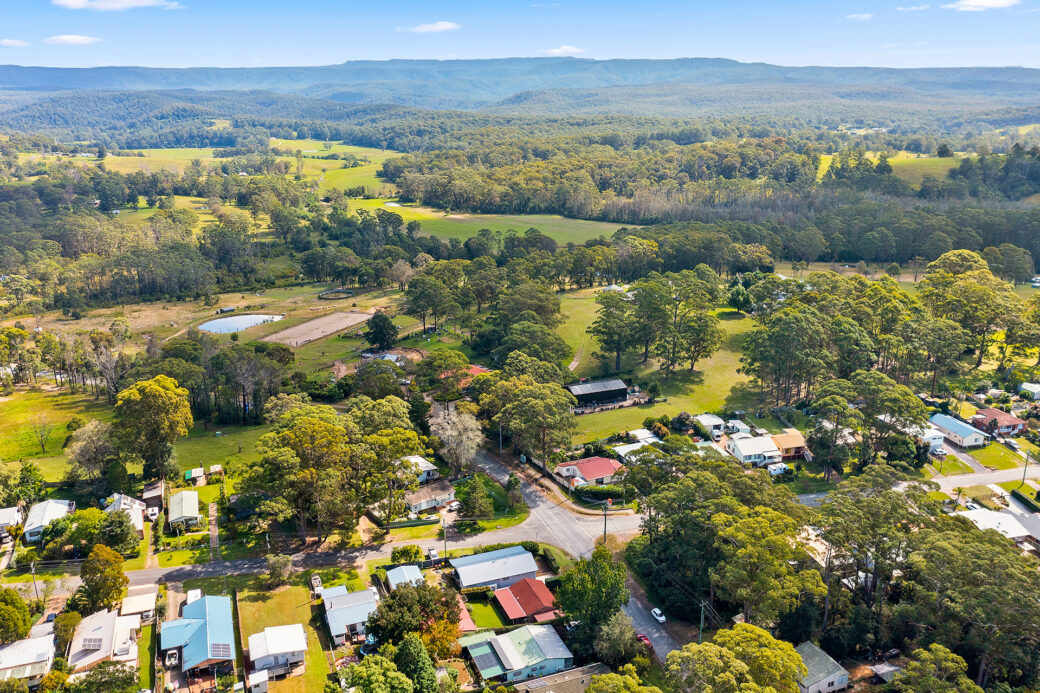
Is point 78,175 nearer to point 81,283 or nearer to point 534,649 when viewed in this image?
point 81,283

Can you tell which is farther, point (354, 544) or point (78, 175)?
point (78, 175)

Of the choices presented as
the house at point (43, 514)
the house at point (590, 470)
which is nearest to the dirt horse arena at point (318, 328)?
the house at point (43, 514)

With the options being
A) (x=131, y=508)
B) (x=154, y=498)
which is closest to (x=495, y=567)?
(x=131, y=508)

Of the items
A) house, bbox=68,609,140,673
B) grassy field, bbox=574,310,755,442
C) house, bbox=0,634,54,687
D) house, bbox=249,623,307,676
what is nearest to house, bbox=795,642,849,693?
house, bbox=249,623,307,676

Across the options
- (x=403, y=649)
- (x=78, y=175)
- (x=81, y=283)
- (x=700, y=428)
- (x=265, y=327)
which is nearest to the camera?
(x=403, y=649)

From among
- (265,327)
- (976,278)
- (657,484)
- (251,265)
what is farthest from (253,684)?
(251,265)

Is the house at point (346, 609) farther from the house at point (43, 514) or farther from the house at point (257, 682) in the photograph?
the house at point (43, 514)

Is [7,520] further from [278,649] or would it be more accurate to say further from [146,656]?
[278,649]
